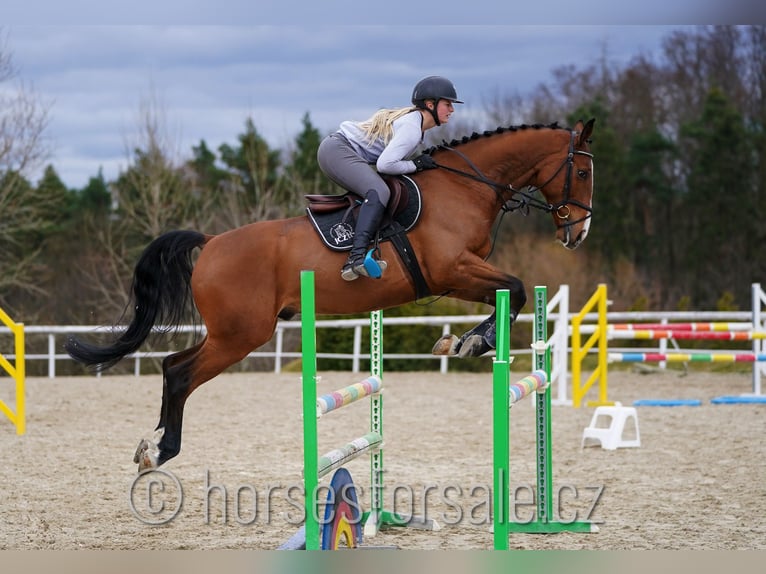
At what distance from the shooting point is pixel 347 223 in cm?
495

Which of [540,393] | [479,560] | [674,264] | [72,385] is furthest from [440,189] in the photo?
[674,264]

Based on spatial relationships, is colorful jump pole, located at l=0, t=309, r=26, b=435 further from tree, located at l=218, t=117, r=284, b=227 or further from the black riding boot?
tree, located at l=218, t=117, r=284, b=227

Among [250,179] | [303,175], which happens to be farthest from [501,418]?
[250,179]

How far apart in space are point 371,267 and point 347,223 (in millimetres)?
365

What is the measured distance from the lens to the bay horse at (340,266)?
4902 mm

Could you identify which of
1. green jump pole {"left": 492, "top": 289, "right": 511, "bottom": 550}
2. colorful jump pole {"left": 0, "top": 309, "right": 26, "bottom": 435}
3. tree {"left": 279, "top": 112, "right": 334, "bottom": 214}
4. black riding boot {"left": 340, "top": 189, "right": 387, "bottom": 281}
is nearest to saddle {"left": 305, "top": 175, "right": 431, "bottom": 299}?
black riding boot {"left": 340, "top": 189, "right": 387, "bottom": 281}

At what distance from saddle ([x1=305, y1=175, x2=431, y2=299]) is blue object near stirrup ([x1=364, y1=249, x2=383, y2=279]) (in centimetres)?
19

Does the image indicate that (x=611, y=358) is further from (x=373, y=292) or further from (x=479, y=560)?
(x=479, y=560)

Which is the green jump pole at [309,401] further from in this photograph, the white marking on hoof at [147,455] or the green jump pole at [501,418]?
the white marking on hoof at [147,455]

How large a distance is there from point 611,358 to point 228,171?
1891 cm

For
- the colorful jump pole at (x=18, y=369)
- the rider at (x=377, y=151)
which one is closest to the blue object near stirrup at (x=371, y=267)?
the rider at (x=377, y=151)

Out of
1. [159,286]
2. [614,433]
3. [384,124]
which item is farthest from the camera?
[614,433]

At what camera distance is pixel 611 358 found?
9.73 meters

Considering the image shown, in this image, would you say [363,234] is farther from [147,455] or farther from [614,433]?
[614,433]
